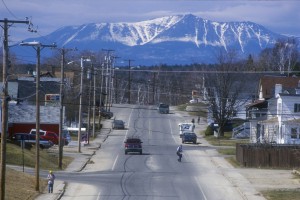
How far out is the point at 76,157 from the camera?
2542 inches

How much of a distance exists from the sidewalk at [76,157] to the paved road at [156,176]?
549mm

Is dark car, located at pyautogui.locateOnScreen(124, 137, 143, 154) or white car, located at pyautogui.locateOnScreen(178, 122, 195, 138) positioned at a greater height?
white car, located at pyautogui.locateOnScreen(178, 122, 195, 138)

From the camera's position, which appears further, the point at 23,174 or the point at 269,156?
the point at 269,156

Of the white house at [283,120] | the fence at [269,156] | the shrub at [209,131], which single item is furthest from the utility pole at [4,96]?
the shrub at [209,131]

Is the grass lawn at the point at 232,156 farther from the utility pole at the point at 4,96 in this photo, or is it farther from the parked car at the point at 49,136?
the parked car at the point at 49,136

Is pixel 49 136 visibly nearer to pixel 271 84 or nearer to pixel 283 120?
pixel 283 120

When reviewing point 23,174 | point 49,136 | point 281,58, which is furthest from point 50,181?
point 281,58

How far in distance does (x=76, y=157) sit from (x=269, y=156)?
1696 centimetres

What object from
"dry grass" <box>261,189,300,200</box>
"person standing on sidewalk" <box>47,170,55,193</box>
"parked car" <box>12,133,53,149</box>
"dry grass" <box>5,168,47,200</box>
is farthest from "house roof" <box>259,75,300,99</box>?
"person standing on sidewalk" <box>47,170,55,193</box>

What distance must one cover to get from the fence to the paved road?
2.08 meters

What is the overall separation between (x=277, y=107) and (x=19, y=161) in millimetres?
34350

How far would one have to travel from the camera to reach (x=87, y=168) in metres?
56.7

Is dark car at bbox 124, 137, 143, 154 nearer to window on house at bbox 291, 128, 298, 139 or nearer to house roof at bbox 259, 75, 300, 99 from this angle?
window on house at bbox 291, 128, 298, 139

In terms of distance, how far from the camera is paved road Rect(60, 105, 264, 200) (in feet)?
133
